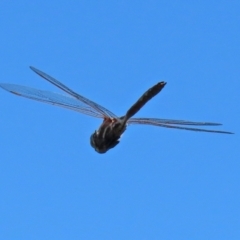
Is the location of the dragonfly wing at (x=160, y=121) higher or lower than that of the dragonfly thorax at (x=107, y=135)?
higher

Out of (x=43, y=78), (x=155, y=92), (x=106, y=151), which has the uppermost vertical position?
(x=155, y=92)

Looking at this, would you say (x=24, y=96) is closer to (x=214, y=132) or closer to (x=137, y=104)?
(x=137, y=104)

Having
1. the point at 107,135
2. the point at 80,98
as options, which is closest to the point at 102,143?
the point at 107,135

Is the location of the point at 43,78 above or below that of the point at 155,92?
below

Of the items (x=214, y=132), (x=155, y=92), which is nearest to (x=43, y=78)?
(x=155, y=92)

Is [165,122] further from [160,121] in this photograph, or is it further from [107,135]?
[107,135]

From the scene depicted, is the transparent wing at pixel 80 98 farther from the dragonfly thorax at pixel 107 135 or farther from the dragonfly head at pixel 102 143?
the dragonfly head at pixel 102 143

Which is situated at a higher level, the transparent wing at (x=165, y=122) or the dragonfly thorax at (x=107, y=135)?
the transparent wing at (x=165, y=122)
